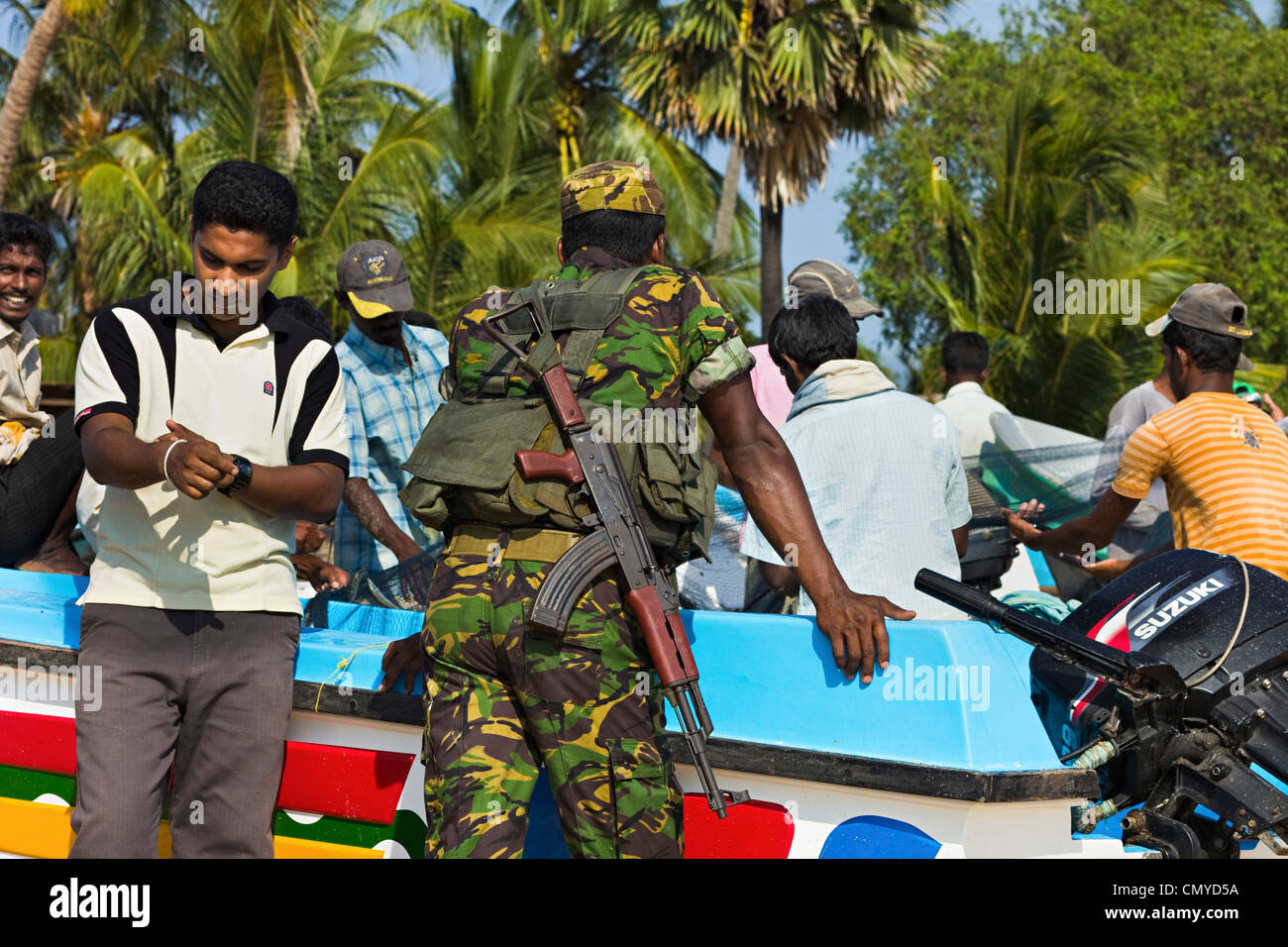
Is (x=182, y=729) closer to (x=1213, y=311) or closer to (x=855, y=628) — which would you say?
(x=855, y=628)

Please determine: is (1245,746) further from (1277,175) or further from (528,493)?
(1277,175)

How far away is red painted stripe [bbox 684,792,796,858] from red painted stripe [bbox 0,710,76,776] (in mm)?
1530

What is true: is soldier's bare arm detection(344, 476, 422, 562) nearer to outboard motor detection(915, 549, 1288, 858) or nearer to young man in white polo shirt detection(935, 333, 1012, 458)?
outboard motor detection(915, 549, 1288, 858)

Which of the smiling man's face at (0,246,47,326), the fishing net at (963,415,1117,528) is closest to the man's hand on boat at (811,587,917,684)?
the fishing net at (963,415,1117,528)

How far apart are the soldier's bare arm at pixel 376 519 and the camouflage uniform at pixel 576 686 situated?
1.41 meters

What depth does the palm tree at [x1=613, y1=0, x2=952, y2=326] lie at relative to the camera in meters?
15.3

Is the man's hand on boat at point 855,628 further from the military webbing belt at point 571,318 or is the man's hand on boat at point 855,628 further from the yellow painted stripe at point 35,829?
the yellow painted stripe at point 35,829

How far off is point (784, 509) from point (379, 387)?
2134 millimetres

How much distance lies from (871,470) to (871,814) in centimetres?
90

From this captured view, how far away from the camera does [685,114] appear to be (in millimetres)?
15922

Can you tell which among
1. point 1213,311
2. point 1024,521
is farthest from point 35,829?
point 1213,311

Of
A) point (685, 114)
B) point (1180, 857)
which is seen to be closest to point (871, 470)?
point (1180, 857)

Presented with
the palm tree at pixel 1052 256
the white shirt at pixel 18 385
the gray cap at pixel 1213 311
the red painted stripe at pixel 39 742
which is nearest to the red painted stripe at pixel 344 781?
the red painted stripe at pixel 39 742

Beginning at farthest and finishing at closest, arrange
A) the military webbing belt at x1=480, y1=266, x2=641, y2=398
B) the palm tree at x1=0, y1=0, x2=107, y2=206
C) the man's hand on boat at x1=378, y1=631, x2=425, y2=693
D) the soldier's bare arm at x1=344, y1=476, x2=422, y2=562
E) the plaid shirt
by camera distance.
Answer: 1. the palm tree at x1=0, y1=0, x2=107, y2=206
2. the plaid shirt
3. the soldier's bare arm at x1=344, y1=476, x2=422, y2=562
4. the man's hand on boat at x1=378, y1=631, x2=425, y2=693
5. the military webbing belt at x1=480, y1=266, x2=641, y2=398
